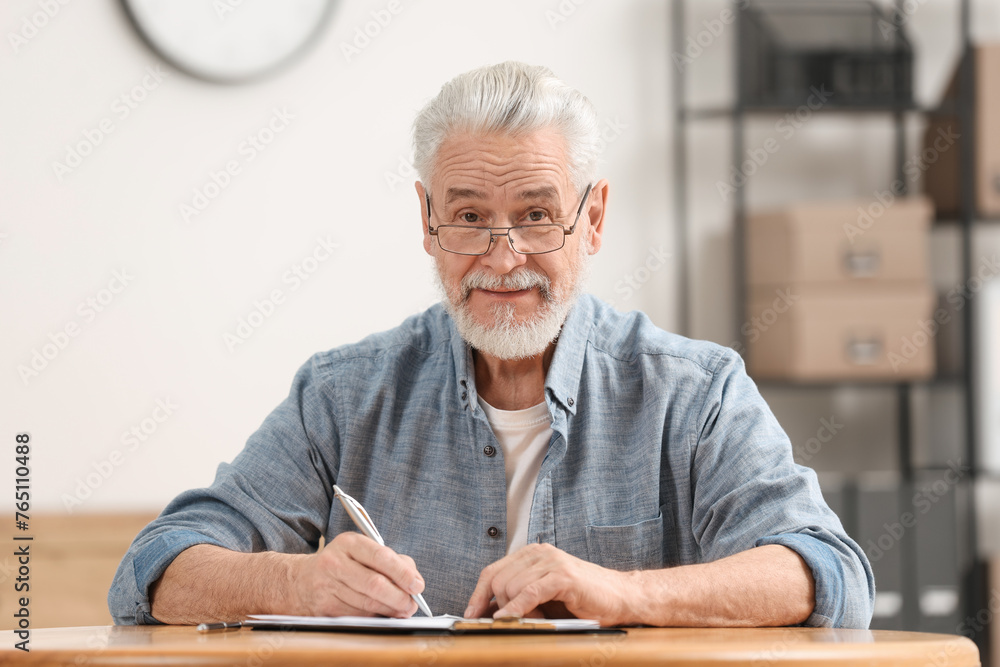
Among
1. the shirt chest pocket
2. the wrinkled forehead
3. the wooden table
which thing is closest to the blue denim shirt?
the shirt chest pocket

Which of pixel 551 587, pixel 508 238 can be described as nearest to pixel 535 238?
pixel 508 238

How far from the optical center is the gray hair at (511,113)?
4.42ft

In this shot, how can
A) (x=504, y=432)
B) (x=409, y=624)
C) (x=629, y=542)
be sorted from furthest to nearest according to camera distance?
(x=504, y=432) → (x=629, y=542) → (x=409, y=624)

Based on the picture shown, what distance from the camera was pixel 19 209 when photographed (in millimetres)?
2445

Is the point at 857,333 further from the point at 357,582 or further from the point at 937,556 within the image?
the point at 357,582

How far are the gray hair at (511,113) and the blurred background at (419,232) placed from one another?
A: 119 centimetres

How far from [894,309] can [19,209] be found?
2236mm

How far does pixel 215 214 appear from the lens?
254cm

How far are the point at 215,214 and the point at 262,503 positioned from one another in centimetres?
137

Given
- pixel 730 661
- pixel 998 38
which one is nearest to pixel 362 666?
pixel 730 661

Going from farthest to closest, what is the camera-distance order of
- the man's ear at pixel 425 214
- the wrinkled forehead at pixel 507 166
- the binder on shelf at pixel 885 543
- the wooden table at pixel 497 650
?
the binder on shelf at pixel 885 543
the man's ear at pixel 425 214
the wrinkled forehead at pixel 507 166
the wooden table at pixel 497 650

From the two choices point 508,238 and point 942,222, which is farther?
point 942,222

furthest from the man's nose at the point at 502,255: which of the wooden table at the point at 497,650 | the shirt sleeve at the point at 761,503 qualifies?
the wooden table at the point at 497,650

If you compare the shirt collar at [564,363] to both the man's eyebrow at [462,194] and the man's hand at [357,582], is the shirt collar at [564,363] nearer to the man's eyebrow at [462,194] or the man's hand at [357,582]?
the man's eyebrow at [462,194]
